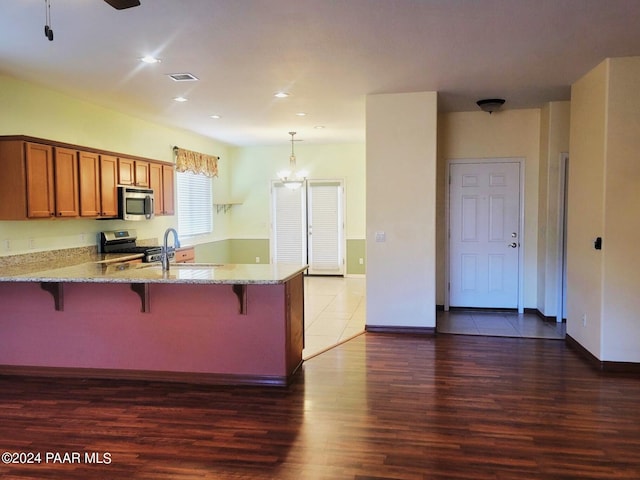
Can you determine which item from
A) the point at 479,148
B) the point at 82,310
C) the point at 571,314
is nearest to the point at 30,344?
the point at 82,310

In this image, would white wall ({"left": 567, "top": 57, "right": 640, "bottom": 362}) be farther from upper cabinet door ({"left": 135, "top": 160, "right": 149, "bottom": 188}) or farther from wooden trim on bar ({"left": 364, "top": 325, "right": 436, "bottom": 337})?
upper cabinet door ({"left": 135, "top": 160, "right": 149, "bottom": 188})

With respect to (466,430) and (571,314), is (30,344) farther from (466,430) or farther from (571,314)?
(571,314)

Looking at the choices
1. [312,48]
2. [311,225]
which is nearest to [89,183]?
[312,48]

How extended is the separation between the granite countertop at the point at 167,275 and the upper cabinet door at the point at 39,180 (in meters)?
0.64

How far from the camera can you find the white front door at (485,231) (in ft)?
19.8

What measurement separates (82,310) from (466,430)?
3103 mm

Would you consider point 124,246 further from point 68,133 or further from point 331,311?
point 331,311

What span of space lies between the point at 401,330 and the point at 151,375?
2687 mm

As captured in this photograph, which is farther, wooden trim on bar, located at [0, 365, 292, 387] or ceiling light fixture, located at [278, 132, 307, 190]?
ceiling light fixture, located at [278, 132, 307, 190]

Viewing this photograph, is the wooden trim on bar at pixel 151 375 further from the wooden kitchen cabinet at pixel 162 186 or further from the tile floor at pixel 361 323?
the wooden kitchen cabinet at pixel 162 186

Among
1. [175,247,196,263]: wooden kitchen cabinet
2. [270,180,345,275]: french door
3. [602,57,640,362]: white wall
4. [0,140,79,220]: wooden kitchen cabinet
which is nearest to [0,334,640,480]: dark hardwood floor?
[602,57,640,362]: white wall

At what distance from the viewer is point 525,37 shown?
10.9ft

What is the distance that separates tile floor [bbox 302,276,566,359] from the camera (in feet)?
16.4

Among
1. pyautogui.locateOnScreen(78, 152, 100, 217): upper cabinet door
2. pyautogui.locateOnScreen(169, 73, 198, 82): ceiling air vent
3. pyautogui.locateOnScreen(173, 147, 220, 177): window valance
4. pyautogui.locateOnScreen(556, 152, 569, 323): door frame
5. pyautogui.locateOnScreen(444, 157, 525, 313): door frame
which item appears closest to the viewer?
pyautogui.locateOnScreen(169, 73, 198, 82): ceiling air vent
